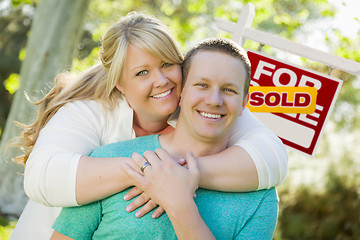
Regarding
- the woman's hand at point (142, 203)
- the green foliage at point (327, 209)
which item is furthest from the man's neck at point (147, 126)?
the green foliage at point (327, 209)

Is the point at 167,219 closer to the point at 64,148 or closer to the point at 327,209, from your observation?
the point at 64,148

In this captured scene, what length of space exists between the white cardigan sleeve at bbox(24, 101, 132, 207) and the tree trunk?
3.61m

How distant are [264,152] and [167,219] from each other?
1.87 ft

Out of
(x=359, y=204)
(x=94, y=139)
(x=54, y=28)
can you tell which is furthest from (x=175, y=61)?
(x=359, y=204)

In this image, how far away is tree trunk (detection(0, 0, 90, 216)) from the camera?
595 centimetres

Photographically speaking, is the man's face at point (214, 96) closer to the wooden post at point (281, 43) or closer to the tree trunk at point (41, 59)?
the wooden post at point (281, 43)

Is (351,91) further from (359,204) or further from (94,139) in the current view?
(94,139)

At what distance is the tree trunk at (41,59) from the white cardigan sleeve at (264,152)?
4.03 meters

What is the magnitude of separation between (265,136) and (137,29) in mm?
899

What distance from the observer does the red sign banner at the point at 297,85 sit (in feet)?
11.3

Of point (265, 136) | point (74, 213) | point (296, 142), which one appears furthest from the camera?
point (296, 142)

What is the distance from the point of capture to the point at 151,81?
8.28ft

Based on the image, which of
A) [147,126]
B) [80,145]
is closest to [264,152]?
[147,126]

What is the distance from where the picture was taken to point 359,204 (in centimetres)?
898
